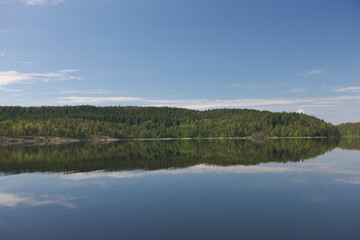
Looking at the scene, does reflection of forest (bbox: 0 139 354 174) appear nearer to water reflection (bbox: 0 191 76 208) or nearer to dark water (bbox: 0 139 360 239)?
dark water (bbox: 0 139 360 239)

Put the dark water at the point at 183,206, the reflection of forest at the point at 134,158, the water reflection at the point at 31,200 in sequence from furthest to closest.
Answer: the reflection of forest at the point at 134,158 < the water reflection at the point at 31,200 < the dark water at the point at 183,206

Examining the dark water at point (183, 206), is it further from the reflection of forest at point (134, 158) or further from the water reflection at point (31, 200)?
the reflection of forest at point (134, 158)

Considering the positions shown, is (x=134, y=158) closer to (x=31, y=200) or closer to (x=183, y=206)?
(x=31, y=200)

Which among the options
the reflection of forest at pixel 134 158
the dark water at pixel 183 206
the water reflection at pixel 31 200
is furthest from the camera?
the reflection of forest at pixel 134 158

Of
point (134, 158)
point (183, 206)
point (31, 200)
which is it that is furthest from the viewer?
point (134, 158)

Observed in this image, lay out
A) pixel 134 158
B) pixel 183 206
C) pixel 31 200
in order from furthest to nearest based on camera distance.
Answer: pixel 134 158 < pixel 31 200 < pixel 183 206

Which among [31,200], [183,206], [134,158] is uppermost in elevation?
[183,206]

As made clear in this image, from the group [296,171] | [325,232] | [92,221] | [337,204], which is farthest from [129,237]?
[296,171]

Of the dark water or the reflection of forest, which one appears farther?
the reflection of forest

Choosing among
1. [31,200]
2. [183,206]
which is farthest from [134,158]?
[183,206]

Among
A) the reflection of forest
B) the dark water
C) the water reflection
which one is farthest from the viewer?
the reflection of forest

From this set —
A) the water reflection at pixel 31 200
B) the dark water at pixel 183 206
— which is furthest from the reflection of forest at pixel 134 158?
the water reflection at pixel 31 200

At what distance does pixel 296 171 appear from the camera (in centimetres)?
4631

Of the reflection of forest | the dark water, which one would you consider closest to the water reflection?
the dark water
